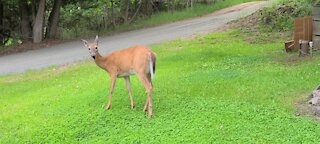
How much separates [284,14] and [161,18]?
920cm

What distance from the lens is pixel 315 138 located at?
6.48 metres

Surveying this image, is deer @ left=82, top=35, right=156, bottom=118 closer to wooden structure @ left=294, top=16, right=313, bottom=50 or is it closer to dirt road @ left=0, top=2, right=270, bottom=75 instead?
wooden structure @ left=294, top=16, right=313, bottom=50

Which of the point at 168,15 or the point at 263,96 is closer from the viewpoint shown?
the point at 263,96

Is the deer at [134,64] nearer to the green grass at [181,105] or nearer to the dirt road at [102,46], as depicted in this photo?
the green grass at [181,105]

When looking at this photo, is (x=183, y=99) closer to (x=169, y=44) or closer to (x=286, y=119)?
(x=286, y=119)

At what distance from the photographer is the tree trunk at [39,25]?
2183cm

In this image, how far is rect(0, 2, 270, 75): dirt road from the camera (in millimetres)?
16031

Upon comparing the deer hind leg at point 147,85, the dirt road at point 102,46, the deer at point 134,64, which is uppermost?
the deer at point 134,64

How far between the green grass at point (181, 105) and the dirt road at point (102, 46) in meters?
3.04

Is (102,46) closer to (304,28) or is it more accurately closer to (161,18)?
(304,28)

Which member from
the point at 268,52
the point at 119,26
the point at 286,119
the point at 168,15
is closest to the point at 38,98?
the point at 286,119

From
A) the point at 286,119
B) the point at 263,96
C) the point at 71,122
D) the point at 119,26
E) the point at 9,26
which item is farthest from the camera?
the point at 119,26

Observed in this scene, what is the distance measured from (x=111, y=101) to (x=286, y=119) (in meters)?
3.13

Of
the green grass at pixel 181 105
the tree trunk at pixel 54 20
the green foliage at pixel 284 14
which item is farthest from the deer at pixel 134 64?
the tree trunk at pixel 54 20
